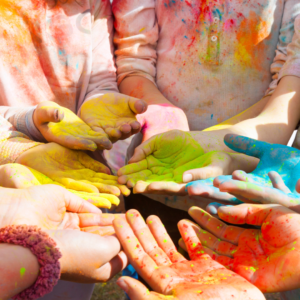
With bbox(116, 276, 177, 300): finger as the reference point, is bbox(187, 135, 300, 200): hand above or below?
above

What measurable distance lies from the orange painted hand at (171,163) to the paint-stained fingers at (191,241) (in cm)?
12

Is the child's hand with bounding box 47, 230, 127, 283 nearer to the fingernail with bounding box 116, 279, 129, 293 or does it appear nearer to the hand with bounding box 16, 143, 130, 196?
the fingernail with bounding box 116, 279, 129, 293

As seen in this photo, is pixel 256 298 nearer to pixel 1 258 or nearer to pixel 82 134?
pixel 1 258

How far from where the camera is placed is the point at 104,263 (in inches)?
26.6

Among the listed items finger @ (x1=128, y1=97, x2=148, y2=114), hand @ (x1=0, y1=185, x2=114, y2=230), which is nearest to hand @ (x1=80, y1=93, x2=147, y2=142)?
finger @ (x1=128, y1=97, x2=148, y2=114)

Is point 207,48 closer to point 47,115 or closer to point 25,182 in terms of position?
point 47,115

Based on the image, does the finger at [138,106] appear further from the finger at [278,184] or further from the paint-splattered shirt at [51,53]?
the finger at [278,184]

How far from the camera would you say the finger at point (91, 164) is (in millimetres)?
1120

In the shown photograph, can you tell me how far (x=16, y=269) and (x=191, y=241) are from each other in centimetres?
42

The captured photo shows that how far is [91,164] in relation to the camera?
1.13 metres

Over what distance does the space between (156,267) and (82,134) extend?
61 centimetres

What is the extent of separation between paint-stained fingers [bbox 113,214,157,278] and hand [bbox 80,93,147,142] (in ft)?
1.41

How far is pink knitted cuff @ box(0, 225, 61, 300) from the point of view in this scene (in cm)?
59

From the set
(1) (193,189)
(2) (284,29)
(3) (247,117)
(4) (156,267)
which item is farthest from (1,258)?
(2) (284,29)
